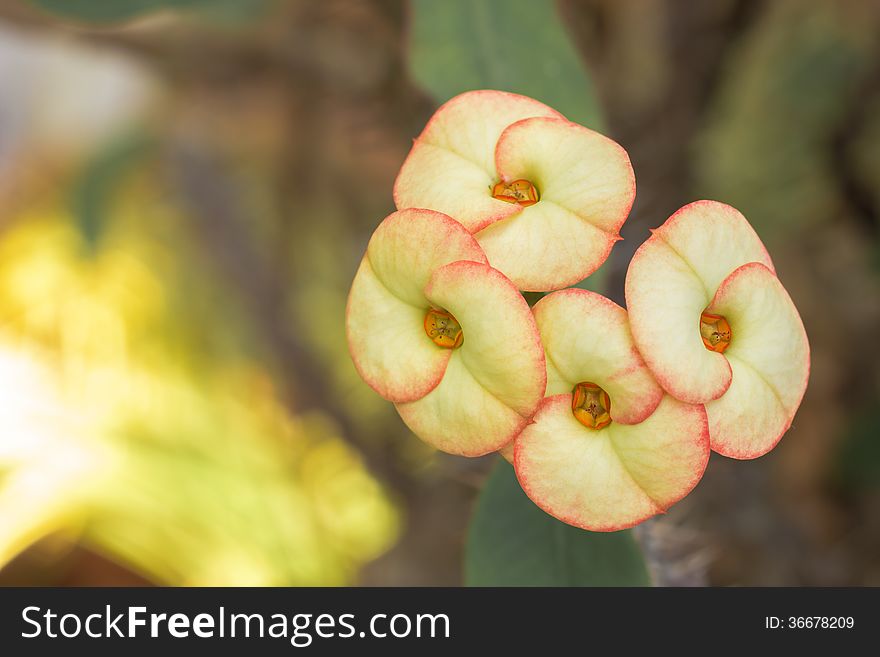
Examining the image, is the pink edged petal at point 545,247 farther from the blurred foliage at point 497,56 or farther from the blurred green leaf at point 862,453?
the blurred green leaf at point 862,453

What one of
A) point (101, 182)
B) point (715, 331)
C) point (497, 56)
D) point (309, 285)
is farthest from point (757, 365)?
point (309, 285)

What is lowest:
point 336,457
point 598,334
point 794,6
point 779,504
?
point 598,334

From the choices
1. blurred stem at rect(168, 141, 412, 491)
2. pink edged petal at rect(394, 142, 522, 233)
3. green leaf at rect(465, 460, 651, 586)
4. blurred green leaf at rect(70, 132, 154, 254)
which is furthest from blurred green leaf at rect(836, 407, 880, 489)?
blurred green leaf at rect(70, 132, 154, 254)

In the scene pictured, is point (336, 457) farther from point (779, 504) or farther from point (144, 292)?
point (779, 504)

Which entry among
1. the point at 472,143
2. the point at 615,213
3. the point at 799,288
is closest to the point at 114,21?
the point at 472,143

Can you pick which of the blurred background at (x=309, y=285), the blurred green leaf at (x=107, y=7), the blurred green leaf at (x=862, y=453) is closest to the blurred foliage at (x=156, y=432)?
the blurred background at (x=309, y=285)

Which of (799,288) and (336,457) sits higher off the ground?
(799,288)

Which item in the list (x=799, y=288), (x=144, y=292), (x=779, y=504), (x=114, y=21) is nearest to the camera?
(x=114, y=21)
